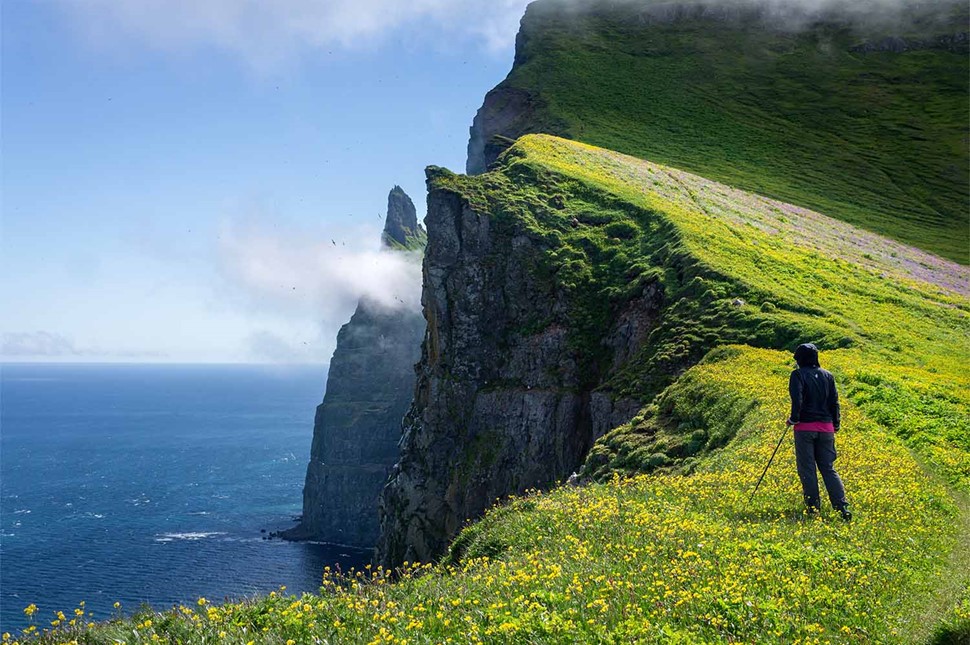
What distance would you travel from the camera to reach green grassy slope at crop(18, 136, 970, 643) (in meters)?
9.16

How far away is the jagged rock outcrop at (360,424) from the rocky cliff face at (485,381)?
8850cm

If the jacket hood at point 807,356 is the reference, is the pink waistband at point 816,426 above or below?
below

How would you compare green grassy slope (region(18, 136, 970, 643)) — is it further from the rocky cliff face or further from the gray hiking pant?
the rocky cliff face

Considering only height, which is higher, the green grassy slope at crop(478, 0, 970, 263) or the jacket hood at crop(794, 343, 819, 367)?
the green grassy slope at crop(478, 0, 970, 263)

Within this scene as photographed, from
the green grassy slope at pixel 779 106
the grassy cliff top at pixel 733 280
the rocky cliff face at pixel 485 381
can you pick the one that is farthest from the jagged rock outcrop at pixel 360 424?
the grassy cliff top at pixel 733 280

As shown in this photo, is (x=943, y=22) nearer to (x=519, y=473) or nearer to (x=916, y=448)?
(x=519, y=473)

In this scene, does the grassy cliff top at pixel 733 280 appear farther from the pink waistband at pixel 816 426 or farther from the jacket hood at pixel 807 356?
the jacket hood at pixel 807 356

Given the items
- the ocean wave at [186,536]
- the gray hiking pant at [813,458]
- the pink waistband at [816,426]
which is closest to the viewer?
the gray hiking pant at [813,458]

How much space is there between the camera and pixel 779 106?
119 m

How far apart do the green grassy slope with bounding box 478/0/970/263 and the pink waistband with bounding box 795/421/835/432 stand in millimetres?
70207

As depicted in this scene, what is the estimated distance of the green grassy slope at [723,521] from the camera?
30.1 feet

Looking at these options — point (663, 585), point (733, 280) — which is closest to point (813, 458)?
point (663, 585)

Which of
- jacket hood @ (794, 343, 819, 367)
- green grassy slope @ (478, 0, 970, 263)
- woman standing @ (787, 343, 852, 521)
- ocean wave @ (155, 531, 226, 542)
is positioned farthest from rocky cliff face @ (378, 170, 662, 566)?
ocean wave @ (155, 531, 226, 542)

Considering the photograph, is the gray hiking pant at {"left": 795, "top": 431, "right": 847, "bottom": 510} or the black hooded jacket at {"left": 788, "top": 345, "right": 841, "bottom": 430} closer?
the gray hiking pant at {"left": 795, "top": 431, "right": 847, "bottom": 510}
